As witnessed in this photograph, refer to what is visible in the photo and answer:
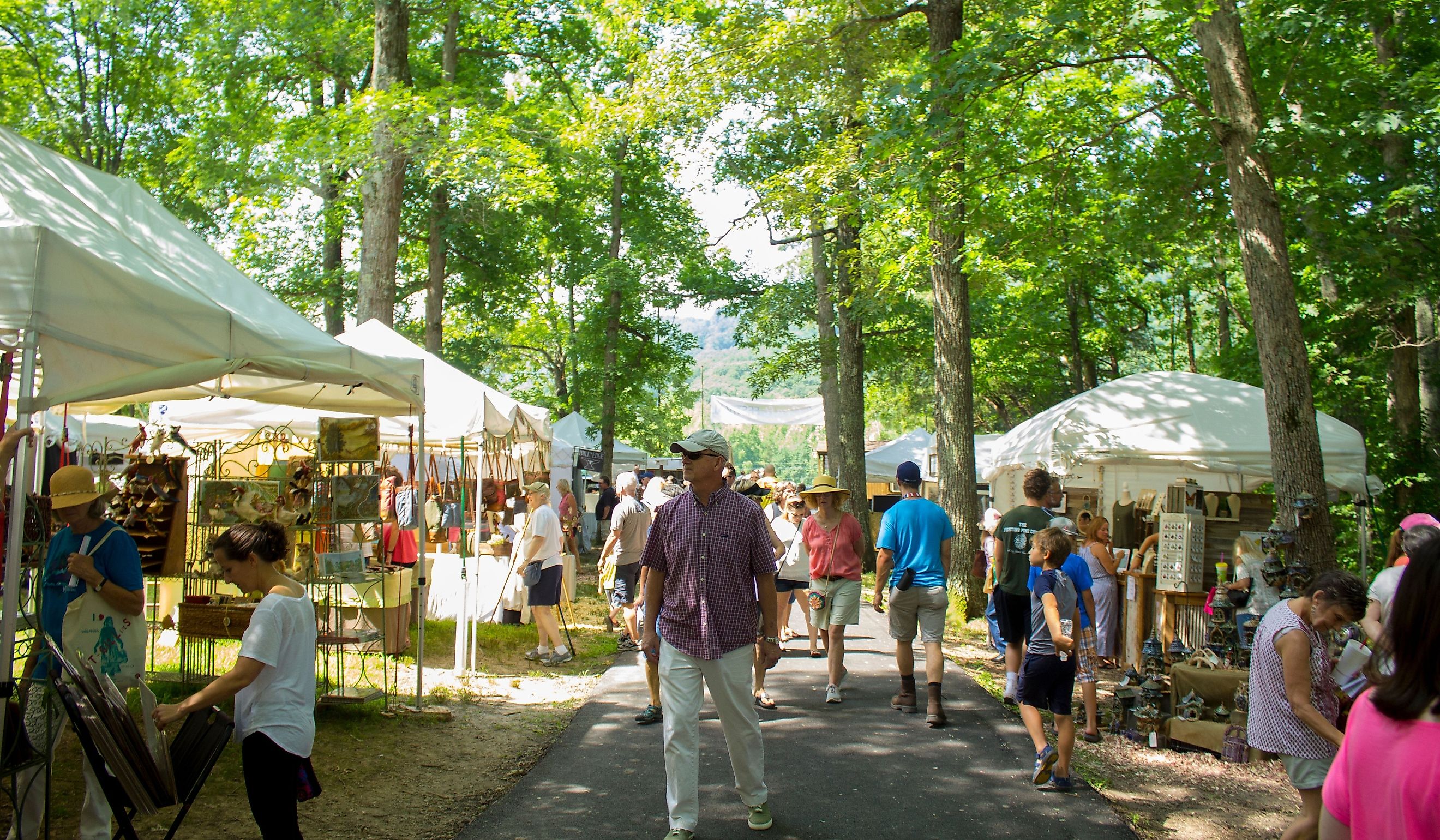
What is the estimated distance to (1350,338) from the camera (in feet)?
57.9

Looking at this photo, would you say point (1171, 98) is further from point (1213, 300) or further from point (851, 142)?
point (1213, 300)

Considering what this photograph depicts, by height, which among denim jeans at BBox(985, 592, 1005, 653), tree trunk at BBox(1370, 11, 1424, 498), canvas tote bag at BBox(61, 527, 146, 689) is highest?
tree trunk at BBox(1370, 11, 1424, 498)

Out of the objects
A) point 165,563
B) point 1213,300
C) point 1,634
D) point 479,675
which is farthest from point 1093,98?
point 1213,300

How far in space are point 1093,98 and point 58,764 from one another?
10.8 metres

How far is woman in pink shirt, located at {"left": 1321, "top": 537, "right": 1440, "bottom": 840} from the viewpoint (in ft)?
6.34

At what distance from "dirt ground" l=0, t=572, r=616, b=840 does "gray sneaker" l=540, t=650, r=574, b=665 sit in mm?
58

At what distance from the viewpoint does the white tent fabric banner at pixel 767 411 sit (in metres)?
30.3

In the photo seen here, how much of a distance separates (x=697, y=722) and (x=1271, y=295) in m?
6.22

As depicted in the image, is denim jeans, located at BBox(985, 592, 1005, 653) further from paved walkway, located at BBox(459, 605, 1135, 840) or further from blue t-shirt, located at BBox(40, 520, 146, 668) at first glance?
blue t-shirt, located at BBox(40, 520, 146, 668)

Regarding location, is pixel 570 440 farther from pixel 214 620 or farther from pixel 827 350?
pixel 214 620

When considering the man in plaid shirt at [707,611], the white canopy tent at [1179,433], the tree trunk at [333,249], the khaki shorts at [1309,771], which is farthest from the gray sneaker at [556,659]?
the tree trunk at [333,249]

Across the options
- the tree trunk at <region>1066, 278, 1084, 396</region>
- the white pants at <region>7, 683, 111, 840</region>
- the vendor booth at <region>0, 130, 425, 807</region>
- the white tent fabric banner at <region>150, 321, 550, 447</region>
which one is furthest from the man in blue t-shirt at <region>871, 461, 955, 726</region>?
the tree trunk at <region>1066, 278, 1084, 396</region>

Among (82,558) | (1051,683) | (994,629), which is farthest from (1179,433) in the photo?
(82,558)

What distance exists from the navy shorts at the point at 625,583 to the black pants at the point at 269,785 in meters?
6.51
